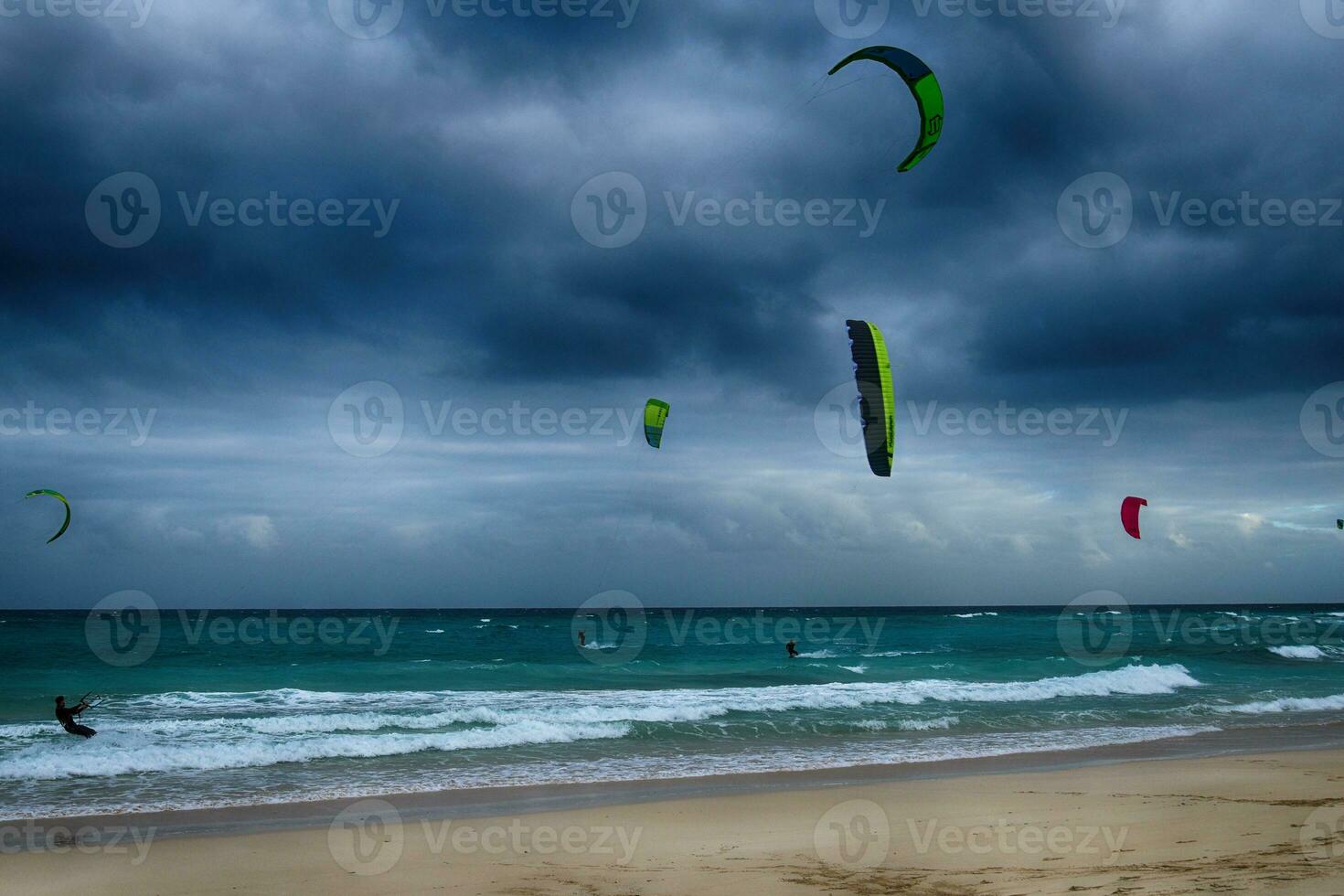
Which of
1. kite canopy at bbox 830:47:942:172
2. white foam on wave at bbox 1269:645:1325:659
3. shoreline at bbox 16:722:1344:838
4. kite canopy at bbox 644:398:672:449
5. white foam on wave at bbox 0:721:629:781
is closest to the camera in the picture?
shoreline at bbox 16:722:1344:838

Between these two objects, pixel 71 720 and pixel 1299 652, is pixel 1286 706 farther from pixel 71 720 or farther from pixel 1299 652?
pixel 71 720

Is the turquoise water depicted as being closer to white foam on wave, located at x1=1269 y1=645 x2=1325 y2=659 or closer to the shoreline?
white foam on wave, located at x1=1269 y1=645 x2=1325 y2=659

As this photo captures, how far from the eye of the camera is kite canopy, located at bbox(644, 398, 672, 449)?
19.6 metres

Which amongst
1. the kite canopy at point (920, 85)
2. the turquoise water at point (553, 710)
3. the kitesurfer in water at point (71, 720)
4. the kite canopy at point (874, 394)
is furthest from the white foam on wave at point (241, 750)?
the kite canopy at point (920, 85)

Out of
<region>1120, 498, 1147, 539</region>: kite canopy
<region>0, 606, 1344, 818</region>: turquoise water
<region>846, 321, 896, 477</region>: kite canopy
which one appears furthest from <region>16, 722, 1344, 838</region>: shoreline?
<region>1120, 498, 1147, 539</region>: kite canopy

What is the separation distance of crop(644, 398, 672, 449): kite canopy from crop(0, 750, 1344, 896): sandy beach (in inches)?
374

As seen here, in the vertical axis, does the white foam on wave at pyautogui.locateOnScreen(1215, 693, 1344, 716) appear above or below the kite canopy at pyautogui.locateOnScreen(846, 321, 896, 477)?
below

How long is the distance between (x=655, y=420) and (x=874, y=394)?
30.1ft

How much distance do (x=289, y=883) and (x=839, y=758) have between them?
27.8 ft

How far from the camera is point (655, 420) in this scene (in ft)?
64.5

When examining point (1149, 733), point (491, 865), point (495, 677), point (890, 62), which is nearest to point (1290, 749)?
point (1149, 733)

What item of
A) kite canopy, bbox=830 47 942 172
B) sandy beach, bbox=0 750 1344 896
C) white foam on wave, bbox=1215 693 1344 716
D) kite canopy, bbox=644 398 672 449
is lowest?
white foam on wave, bbox=1215 693 1344 716

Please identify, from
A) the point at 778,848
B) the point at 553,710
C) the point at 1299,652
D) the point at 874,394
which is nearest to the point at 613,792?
the point at 778,848

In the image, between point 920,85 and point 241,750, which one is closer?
point 920,85
